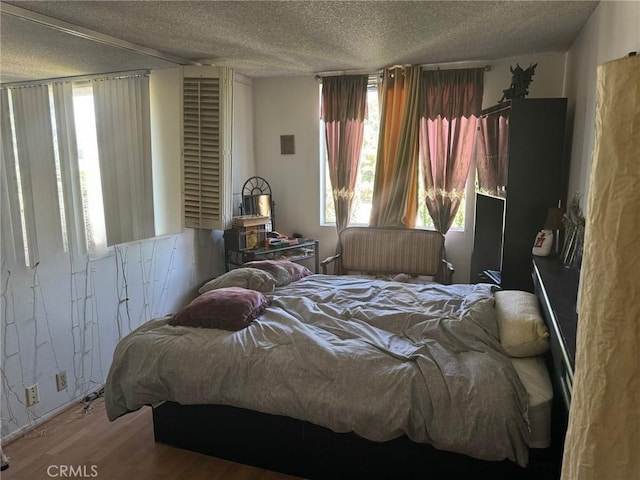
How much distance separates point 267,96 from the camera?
4.66 metres

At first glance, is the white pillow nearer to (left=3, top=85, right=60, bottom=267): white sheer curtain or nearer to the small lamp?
(left=3, top=85, right=60, bottom=267): white sheer curtain

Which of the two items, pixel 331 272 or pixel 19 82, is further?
pixel 331 272

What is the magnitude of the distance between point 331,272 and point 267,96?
1.97m

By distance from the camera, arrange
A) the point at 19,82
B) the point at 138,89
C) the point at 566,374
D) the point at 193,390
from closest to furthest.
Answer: the point at 566,374 < the point at 193,390 < the point at 19,82 < the point at 138,89

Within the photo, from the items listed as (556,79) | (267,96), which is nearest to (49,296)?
(267,96)

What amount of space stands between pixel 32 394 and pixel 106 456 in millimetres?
634

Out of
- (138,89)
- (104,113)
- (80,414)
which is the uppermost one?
(138,89)

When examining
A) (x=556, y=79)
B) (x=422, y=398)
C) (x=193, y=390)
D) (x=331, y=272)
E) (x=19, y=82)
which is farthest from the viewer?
(x=331, y=272)

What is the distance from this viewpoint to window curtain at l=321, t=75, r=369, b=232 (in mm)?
4258

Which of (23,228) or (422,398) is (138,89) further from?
(422,398)

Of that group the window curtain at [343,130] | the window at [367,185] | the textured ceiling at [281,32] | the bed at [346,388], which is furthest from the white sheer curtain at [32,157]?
the window at [367,185]

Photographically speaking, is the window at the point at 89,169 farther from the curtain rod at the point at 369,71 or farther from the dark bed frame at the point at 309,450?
the curtain rod at the point at 369,71

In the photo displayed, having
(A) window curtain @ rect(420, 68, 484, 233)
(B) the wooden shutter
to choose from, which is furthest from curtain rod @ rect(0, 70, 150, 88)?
(A) window curtain @ rect(420, 68, 484, 233)

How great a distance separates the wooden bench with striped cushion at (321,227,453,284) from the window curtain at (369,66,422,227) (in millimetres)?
139
